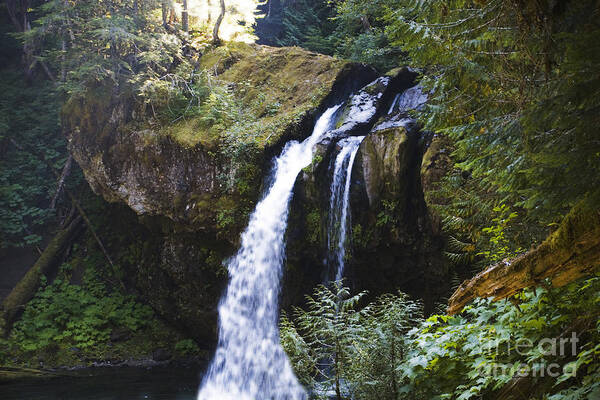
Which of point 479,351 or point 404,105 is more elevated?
point 404,105

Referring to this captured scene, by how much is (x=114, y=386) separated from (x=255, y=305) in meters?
Answer: 3.57

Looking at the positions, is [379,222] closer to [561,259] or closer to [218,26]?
[561,259]

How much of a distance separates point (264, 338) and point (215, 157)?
4042 mm

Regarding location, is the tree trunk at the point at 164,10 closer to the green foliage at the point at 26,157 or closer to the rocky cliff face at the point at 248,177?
the rocky cliff face at the point at 248,177

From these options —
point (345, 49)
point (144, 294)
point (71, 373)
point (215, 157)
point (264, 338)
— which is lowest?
point (71, 373)

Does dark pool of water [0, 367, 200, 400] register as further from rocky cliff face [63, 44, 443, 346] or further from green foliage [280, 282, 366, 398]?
green foliage [280, 282, 366, 398]

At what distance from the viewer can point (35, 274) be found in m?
11.9

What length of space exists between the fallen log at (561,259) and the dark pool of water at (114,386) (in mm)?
6700

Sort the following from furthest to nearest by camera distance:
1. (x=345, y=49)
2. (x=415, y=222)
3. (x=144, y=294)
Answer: (x=345, y=49) < (x=144, y=294) < (x=415, y=222)

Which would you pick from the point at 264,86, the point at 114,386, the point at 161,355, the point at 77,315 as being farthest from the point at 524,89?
Result: the point at 77,315

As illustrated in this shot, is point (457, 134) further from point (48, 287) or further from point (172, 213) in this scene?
point (48, 287)

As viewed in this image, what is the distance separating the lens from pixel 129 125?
10.6 m

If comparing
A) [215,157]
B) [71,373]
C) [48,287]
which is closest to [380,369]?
[215,157]

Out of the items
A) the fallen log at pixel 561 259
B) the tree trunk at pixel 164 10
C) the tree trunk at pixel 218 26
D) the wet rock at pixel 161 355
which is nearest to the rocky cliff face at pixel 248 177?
the tree trunk at pixel 218 26
